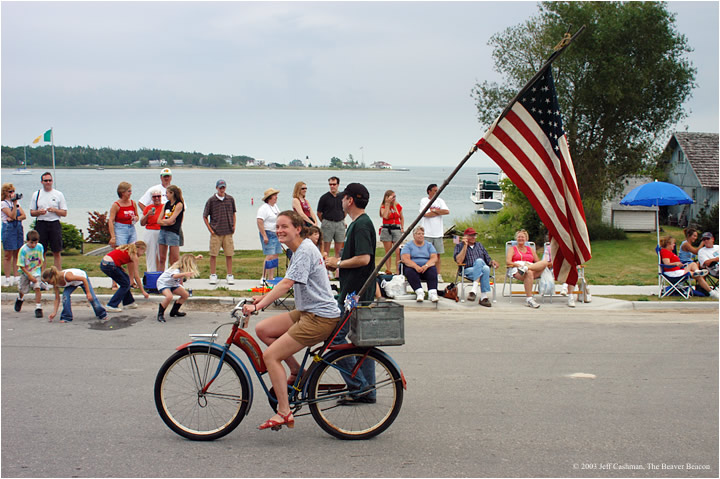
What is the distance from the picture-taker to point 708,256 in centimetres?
1319

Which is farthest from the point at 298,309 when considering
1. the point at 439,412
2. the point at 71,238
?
the point at 71,238

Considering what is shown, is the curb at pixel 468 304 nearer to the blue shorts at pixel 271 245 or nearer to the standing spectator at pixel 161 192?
the blue shorts at pixel 271 245

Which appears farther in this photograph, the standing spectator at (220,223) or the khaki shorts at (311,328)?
the standing spectator at (220,223)

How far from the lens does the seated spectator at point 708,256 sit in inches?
512

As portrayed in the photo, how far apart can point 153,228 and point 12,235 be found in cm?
283

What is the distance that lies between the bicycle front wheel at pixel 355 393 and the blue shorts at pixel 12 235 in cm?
1010

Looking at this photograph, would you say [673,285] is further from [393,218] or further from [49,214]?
[49,214]

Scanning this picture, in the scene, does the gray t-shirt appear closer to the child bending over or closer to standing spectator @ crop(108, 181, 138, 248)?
the child bending over

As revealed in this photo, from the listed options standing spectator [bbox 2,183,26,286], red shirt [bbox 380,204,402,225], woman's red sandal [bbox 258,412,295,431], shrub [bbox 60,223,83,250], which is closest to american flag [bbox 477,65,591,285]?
woman's red sandal [bbox 258,412,295,431]

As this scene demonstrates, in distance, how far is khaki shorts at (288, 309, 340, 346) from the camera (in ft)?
17.4

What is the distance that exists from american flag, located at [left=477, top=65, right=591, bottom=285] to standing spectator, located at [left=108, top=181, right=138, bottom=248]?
8.62m

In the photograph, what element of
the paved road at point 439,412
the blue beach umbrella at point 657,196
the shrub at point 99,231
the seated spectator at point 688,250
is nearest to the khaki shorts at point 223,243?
Answer: the paved road at point 439,412

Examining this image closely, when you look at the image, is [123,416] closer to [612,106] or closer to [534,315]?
[534,315]

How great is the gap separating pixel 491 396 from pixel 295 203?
7437 millimetres
